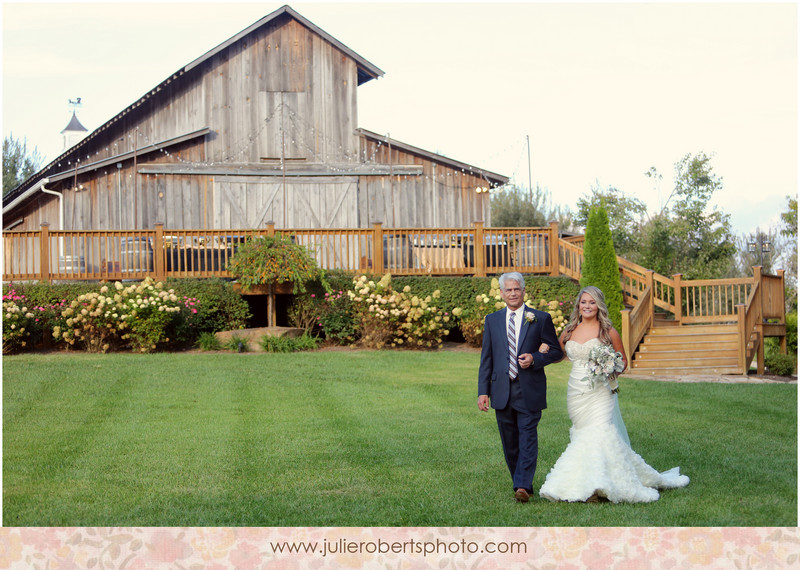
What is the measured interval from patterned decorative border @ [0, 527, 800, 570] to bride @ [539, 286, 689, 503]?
0.78 metres

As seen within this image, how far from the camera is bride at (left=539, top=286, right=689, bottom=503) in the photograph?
5934 millimetres

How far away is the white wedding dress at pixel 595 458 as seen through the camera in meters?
5.92

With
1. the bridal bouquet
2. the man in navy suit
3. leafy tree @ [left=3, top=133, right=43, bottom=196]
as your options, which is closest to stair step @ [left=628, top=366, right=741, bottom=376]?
the bridal bouquet

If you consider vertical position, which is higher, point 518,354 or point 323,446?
point 518,354

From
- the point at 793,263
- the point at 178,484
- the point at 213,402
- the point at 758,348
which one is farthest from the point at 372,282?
the point at 793,263

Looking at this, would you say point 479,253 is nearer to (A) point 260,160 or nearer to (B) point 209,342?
(B) point 209,342

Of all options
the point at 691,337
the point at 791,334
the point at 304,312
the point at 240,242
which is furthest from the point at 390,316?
the point at 791,334

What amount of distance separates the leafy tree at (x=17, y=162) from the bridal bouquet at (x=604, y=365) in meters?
33.9

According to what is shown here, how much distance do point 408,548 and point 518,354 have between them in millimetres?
1683

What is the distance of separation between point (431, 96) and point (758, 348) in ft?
27.3

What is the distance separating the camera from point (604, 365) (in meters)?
6.05

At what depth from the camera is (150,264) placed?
1614 cm

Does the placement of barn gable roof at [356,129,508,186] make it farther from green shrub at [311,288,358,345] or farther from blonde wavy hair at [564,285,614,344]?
blonde wavy hair at [564,285,614,344]

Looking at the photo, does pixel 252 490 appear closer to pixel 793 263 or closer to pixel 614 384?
pixel 614 384
